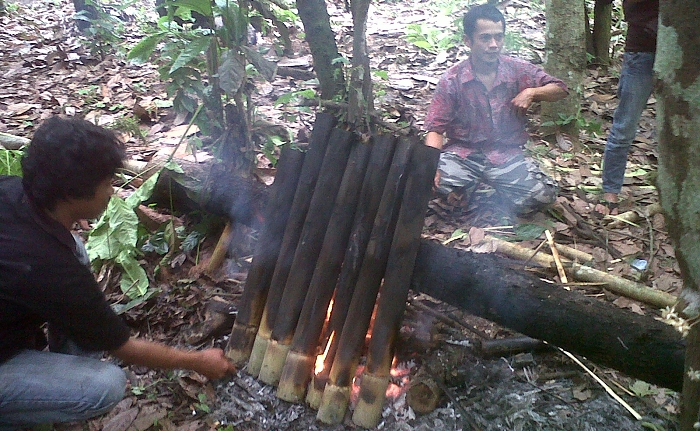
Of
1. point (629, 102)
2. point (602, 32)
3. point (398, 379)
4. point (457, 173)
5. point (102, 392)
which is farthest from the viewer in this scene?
point (602, 32)

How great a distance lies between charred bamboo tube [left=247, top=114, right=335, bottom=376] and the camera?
3.17 meters

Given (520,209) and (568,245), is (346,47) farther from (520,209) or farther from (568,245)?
(568,245)

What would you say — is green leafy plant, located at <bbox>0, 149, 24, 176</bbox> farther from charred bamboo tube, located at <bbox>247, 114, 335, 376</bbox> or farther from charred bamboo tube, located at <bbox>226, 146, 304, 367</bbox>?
charred bamboo tube, located at <bbox>247, 114, 335, 376</bbox>

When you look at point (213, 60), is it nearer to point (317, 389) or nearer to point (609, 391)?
point (317, 389)

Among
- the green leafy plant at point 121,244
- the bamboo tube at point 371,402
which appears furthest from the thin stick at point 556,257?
the green leafy plant at point 121,244

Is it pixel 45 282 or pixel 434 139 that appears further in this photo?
pixel 434 139

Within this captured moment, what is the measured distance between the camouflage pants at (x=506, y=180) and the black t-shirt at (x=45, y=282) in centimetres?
288

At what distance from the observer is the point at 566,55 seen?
219 inches

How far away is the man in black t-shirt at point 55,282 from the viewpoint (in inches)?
83.5

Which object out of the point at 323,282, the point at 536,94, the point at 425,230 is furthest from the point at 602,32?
the point at 323,282

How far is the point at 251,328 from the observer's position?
3.25 m

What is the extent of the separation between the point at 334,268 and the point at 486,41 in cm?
213

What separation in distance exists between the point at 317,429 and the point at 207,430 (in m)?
0.59

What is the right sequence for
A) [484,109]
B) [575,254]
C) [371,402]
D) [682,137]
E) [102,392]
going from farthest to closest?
[484,109], [575,254], [371,402], [102,392], [682,137]
